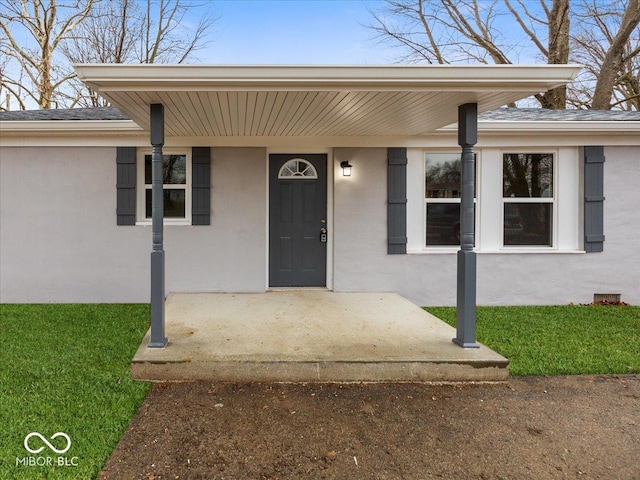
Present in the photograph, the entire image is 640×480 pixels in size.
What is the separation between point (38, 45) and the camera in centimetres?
1224

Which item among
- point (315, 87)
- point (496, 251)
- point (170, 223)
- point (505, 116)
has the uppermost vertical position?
point (505, 116)

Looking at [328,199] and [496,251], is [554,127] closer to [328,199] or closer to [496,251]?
[496,251]

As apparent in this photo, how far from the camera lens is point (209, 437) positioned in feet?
7.75

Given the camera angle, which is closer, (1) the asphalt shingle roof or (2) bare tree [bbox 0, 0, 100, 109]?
(1) the asphalt shingle roof

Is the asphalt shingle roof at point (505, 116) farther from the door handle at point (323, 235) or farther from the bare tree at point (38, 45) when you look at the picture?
the bare tree at point (38, 45)

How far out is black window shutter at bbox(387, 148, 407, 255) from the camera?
5578mm

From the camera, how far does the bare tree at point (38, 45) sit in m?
11.9

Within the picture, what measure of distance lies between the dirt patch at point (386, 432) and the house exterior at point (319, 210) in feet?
8.90

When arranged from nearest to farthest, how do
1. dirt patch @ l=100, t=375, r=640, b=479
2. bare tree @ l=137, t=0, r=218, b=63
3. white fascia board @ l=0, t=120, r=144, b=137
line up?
dirt patch @ l=100, t=375, r=640, b=479 → white fascia board @ l=0, t=120, r=144, b=137 → bare tree @ l=137, t=0, r=218, b=63

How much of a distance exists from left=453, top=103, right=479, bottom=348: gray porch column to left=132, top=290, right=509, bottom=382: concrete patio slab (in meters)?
0.19

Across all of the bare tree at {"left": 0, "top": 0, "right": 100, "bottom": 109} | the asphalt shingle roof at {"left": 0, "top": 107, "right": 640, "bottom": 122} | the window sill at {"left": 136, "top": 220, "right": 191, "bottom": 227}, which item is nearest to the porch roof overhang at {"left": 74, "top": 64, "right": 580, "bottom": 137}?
the window sill at {"left": 136, "top": 220, "right": 191, "bottom": 227}

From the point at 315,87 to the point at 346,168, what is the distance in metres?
2.35

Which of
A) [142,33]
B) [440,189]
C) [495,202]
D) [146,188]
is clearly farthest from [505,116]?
[142,33]

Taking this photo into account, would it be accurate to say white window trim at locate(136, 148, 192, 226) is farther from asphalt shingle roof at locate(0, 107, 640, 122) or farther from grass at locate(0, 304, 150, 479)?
grass at locate(0, 304, 150, 479)
